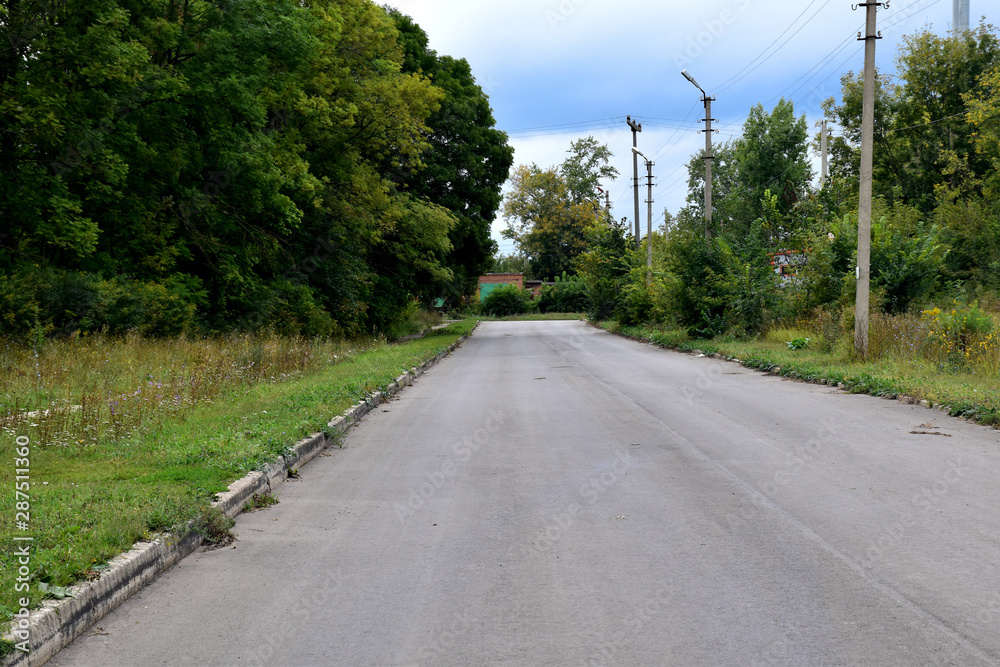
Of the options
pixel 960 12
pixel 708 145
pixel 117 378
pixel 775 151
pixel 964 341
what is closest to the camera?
pixel 117 378

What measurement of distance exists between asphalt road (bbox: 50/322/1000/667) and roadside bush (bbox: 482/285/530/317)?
69.4 meters

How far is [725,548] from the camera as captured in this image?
546cm

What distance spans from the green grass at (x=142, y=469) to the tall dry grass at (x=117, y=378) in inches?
4.3

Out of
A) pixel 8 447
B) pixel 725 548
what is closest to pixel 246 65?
pixel 8 447

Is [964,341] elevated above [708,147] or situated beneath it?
situated beneath

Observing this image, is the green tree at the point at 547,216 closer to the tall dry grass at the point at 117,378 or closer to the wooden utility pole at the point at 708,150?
the wooden utility pole at the point at 708,150

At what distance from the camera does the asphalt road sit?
13.2 ft

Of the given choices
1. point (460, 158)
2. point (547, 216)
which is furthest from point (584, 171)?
point (460, 158)

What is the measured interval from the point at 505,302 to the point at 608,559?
2942 inches

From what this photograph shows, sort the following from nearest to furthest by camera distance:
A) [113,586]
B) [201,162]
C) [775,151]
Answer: [113,586]
[201,162]
[775,151]

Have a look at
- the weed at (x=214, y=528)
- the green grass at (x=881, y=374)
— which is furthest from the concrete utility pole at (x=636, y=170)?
the weed at (x=214, y=528)

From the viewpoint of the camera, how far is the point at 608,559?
17.4ft

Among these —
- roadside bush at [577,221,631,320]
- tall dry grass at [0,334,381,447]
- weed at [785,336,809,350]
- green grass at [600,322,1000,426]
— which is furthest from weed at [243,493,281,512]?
roadside bush at [577,221,631,320]

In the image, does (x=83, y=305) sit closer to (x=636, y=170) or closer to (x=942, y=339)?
(x=942, y=339)
